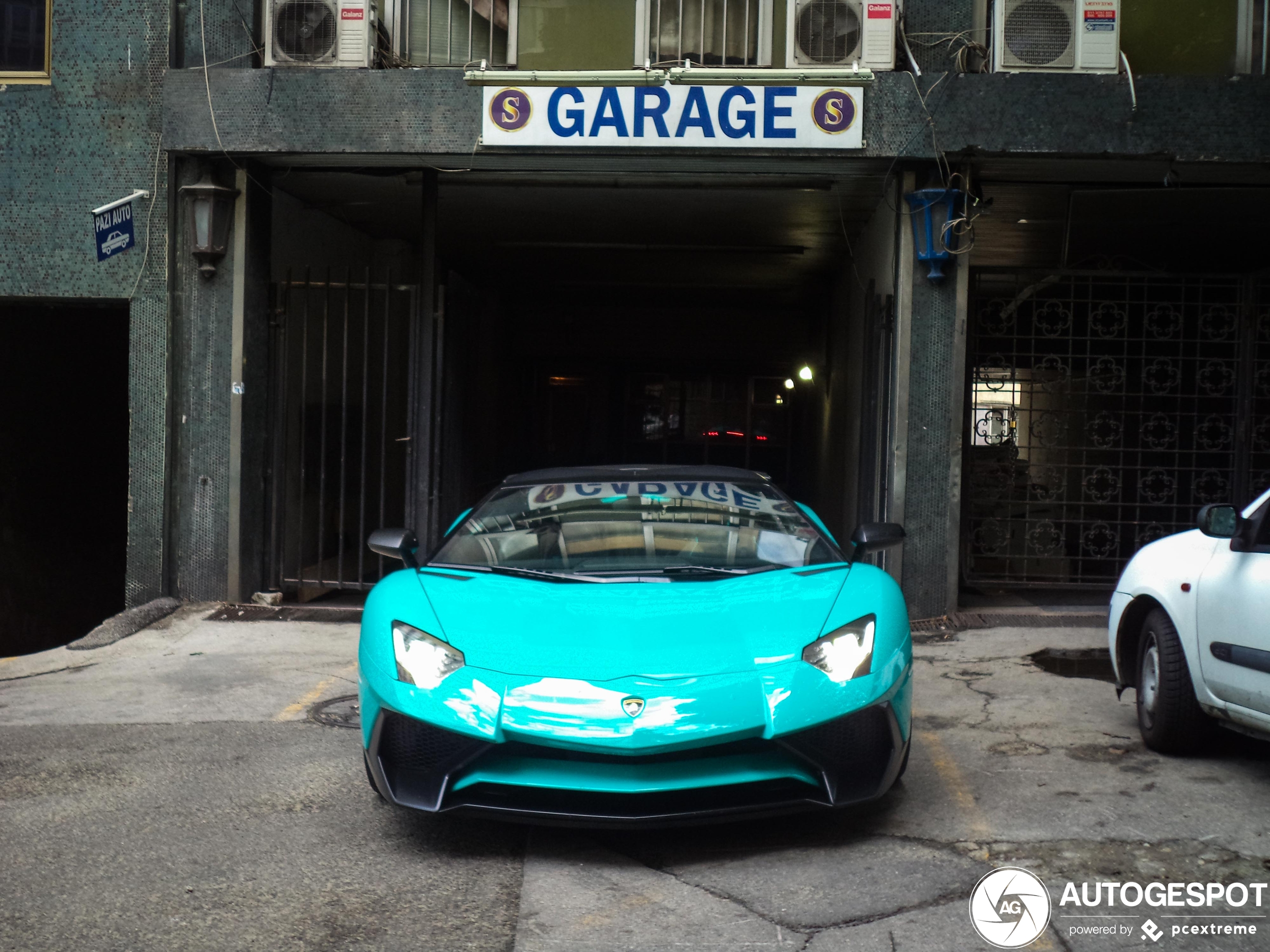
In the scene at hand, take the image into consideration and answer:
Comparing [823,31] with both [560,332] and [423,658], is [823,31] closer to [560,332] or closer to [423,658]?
[423,658]

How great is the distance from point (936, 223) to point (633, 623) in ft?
17.4

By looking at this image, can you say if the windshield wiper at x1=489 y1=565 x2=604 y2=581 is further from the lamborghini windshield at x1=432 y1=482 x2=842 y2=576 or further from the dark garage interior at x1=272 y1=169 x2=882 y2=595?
the dark garage interior at x1=272 y1=169 x2=882 y2=595

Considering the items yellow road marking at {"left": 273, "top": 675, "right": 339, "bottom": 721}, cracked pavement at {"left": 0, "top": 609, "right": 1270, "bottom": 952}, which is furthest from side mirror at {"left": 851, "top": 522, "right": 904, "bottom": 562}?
yellow road marking at {"left": 273, "top": 675, "right": 339, "bottom": 721}

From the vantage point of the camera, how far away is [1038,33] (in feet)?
26.6

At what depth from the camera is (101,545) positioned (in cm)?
1473

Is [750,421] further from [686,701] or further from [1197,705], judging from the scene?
[686,701]

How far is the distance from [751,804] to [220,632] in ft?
18.0

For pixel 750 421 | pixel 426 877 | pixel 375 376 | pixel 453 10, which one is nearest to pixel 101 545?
pixel 375 376

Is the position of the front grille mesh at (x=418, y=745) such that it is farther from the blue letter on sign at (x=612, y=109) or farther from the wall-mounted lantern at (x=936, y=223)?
the wall-mounted lantern at (x=936, y=223)

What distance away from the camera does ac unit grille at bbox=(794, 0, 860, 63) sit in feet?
27.6

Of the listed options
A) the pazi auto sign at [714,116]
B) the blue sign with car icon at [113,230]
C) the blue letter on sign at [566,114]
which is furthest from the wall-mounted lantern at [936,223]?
the blue sign with car icon at [113,230]

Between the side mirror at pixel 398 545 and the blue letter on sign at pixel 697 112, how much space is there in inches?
165

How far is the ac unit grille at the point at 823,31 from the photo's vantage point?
840 centimetres

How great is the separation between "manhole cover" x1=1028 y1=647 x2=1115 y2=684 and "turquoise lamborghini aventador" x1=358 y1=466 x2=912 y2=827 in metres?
2.89
